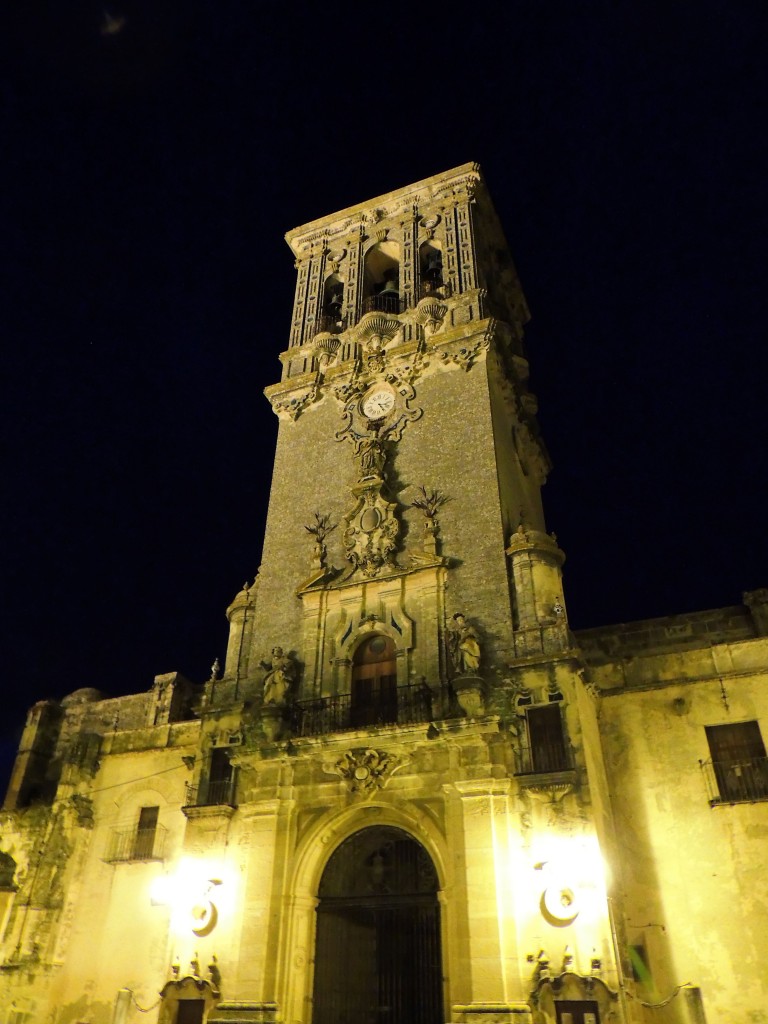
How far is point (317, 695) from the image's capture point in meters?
18.7

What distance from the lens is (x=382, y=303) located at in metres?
26.5

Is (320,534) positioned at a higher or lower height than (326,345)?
lower

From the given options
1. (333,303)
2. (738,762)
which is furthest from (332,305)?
(738,762)

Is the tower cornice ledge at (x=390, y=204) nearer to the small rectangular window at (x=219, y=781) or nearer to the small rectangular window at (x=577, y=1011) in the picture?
the small rectangular window at (x=219, y=781)

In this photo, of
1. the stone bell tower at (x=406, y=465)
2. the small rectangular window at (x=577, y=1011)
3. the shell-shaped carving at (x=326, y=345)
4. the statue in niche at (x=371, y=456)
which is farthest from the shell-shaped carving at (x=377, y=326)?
the small rectangular window at (x=577, y=1011)

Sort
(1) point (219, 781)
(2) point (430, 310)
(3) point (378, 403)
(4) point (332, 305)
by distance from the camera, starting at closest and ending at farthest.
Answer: (1) point (219, 781), (3) point (378, 403), (2) point (430, 310), (4) point (332, 305)

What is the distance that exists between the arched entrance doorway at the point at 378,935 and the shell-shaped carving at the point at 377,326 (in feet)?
50.6

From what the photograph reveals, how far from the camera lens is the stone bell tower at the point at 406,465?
1847 centimetres

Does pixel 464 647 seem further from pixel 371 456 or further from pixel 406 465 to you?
pixel 371 456

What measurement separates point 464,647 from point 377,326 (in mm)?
12542

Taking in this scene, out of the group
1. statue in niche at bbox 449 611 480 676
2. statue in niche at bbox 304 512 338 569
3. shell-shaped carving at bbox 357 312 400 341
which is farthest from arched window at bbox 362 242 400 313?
statue in niche at bbox 449 611 480 676

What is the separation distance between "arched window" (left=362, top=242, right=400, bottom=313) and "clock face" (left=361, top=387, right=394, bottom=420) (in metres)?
3.65

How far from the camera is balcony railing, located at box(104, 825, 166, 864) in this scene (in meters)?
20.6

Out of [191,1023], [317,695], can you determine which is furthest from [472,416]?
[191,1023]
